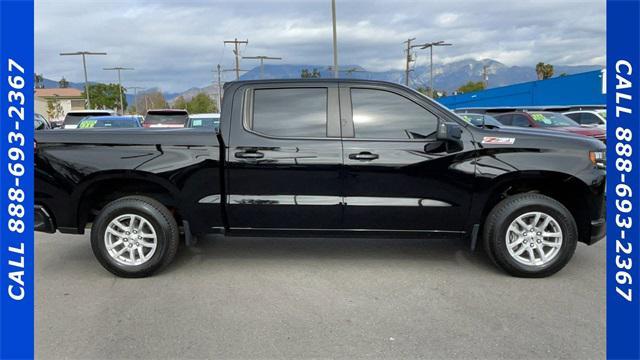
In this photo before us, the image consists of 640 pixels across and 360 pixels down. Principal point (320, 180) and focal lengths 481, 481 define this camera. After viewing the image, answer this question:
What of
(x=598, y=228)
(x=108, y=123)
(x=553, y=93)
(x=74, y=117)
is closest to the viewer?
(x=598, y=228)

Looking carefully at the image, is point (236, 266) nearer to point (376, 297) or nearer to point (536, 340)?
point (376, 297)

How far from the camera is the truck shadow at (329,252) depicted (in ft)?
16.4

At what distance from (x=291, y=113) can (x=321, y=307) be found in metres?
1.79

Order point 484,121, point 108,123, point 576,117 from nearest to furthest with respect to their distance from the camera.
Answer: point 484,121, point 108,123, point 576,117

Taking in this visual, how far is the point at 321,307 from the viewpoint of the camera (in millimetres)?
3855

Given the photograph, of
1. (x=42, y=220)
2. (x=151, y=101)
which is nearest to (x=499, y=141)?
(x=42, y=220)

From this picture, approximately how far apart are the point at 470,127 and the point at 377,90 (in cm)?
92

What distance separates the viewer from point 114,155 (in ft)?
14.4

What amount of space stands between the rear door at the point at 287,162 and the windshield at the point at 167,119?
1096 cm

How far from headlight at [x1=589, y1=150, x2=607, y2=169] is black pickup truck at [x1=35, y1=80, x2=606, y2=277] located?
0.01 m

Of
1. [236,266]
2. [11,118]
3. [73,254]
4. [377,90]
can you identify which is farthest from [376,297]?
[73,254]

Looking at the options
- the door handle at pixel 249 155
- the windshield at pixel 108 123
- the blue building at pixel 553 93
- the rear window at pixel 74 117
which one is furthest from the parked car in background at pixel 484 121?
the blue building at pixel 553 93

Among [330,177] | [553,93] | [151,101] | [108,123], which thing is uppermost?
[151,101]

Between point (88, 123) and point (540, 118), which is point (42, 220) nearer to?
point (88, 123)
